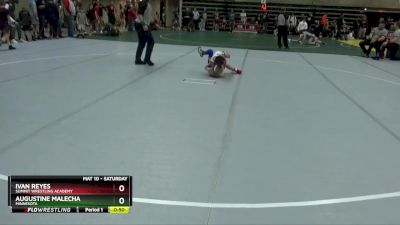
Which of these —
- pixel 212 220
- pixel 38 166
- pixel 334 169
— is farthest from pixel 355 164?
pixel 38 166

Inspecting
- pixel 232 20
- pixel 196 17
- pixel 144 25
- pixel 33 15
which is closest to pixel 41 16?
pixel 33 15

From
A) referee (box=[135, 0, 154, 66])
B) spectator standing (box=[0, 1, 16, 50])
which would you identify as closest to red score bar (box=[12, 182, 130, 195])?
referee (box=[135, 0, 154, 66])

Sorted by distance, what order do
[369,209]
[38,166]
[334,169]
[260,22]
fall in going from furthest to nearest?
[260,22] → [334,169] → [38,166] → [369,209]

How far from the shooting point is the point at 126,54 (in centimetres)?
1532

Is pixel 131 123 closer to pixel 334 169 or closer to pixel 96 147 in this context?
pixel 96 147

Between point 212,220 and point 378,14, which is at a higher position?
point 378,14

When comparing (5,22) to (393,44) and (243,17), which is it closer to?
(393,44)

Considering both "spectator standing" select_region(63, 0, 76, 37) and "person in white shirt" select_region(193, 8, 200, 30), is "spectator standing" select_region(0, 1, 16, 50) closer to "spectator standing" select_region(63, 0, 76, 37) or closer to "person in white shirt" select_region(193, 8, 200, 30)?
"spectator standing" select_region(63, 0, 76, 37)

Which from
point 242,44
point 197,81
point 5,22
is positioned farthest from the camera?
point 242,44

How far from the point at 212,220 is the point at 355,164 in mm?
2332
